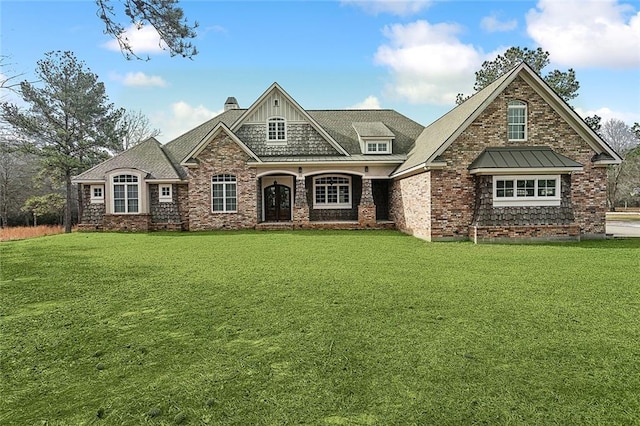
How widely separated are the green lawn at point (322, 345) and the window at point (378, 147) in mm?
12426

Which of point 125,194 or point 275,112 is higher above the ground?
point 275,112

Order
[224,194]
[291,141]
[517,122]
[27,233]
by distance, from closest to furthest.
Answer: [517,122], [224,194], [291,141], [27,233]

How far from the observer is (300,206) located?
64.4 ft

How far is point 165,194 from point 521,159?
1686 centimetres

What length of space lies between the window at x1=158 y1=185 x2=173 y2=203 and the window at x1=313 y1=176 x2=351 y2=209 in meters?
7.81

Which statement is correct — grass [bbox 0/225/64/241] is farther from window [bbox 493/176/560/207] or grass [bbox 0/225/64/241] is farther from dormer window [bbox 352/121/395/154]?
window [bbox 493/176/560/207]

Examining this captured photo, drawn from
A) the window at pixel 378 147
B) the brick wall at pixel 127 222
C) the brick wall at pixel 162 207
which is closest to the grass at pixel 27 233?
the brick wall at pixel 127 222

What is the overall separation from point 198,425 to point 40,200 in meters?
32.5

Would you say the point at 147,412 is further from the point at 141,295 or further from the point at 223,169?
A: the point at 223,169

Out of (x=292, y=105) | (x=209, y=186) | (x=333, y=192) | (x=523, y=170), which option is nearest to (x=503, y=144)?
(x=523, y=170)

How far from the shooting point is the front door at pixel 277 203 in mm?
22078

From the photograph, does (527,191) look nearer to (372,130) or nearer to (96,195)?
(372,130)

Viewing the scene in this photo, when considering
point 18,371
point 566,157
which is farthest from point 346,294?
point 566,157

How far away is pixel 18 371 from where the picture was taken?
391cm
